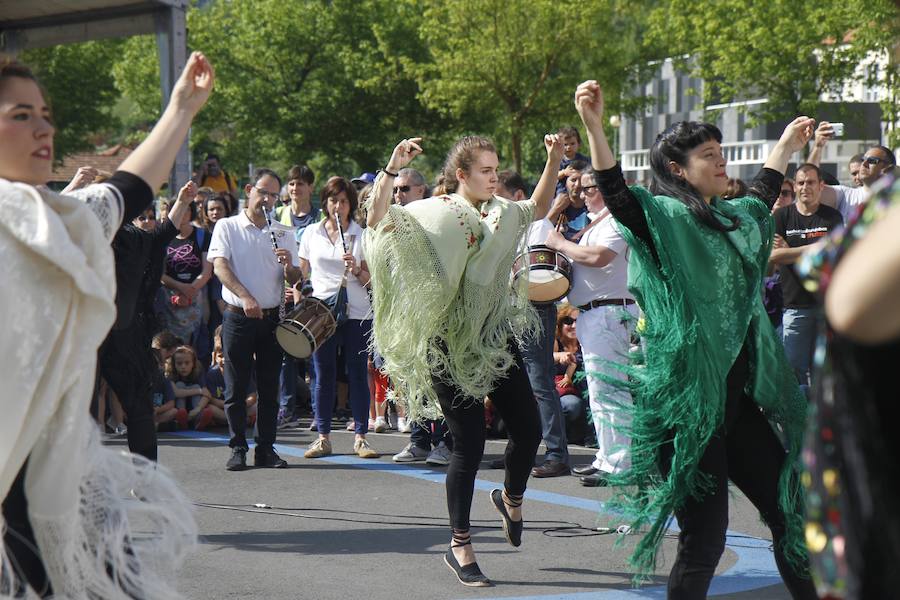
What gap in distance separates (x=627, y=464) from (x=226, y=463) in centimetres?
469

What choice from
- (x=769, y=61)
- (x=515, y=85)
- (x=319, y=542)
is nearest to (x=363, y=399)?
(x=319, y=542)

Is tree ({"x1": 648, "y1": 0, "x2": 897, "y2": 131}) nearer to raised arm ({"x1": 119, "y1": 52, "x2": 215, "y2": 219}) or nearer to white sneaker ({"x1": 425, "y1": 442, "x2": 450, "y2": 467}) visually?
white sneaker ({"x1": 425, "y1": 442, "x2": 450, "y2": 467})

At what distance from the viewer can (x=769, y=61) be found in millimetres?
25172

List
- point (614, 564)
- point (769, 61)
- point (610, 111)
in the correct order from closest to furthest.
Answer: point (614, 564)
point (769, 61)
point (610, 111)

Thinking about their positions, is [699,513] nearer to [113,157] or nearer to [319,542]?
[319,542]

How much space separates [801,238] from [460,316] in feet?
16.0

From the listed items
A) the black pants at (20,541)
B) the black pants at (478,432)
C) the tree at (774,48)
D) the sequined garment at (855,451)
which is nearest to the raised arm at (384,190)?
the black pants at (478,432)

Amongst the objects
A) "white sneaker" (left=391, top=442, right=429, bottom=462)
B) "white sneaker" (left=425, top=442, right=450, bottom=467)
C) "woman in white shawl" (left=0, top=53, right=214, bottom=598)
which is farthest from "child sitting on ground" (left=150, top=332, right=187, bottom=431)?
"woman in white shawl" (left=0, top=53, right=214, bottom=598)

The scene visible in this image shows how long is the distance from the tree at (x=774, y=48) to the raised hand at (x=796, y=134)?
18.9 metres

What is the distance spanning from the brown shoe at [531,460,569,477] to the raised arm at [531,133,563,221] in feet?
7.91

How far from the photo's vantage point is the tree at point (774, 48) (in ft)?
80.4

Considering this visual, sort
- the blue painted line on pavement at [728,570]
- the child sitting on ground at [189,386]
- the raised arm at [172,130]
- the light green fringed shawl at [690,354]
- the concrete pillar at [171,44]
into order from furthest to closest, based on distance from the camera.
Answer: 1. the concrete pillar at [171,44]
2. the child sitting on ground at [189,386]
3. the blue painted line on pavement at [728,570]
4. the light green fringed shawl at [690,354]
5. the raised arm at [172,130]

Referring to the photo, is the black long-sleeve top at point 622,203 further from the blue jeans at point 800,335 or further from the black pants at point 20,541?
the blue jeans at point 800,335

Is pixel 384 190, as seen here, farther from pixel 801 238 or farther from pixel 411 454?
pixel 801 238
